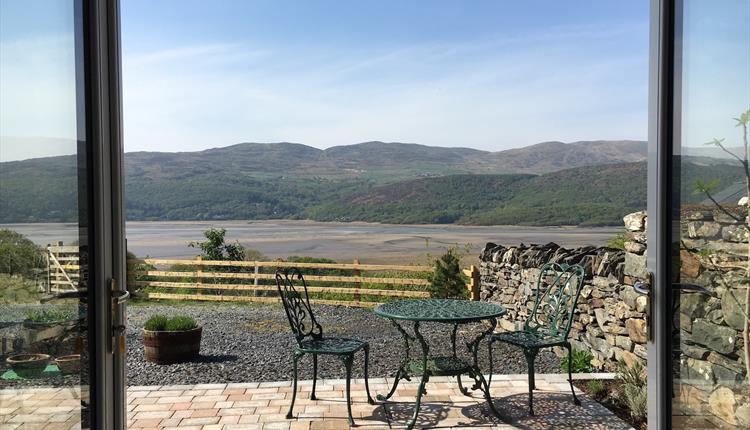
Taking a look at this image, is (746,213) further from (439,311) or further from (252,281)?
(252,281)

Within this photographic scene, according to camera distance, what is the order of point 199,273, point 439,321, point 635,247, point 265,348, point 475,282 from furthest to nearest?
point 199,273, point 475,282, point 265,348, point 635,247, point 439,321

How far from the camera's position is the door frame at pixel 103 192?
181 cm

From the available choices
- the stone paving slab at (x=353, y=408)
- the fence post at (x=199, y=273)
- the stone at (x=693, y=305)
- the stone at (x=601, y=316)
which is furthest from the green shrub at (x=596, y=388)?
the fence post at (x=199, y=273)

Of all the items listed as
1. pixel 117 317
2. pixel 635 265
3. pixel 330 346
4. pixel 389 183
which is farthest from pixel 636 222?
pixel 389 183

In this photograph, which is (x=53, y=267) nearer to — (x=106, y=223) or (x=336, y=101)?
(x=106, y=223)

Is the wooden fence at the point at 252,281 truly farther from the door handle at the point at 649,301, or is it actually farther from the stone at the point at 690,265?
the stone at the point at 690,265

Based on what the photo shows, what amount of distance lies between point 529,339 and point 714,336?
2.44 m

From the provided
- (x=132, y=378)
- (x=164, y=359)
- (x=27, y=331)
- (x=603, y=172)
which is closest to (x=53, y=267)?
(x=27, y=331)

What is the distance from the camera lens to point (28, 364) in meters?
1.50

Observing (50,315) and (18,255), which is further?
(50,315)

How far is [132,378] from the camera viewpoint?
512cm

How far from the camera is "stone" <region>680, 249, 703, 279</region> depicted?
177 cm

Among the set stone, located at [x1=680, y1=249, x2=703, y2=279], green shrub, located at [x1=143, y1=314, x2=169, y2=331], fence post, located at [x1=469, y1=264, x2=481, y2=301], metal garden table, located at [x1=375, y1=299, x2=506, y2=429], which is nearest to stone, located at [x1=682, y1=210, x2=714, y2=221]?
stone, located at [x1=680, y1=249, x2=703, y2=279]

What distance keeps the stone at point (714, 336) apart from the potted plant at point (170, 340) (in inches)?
189
